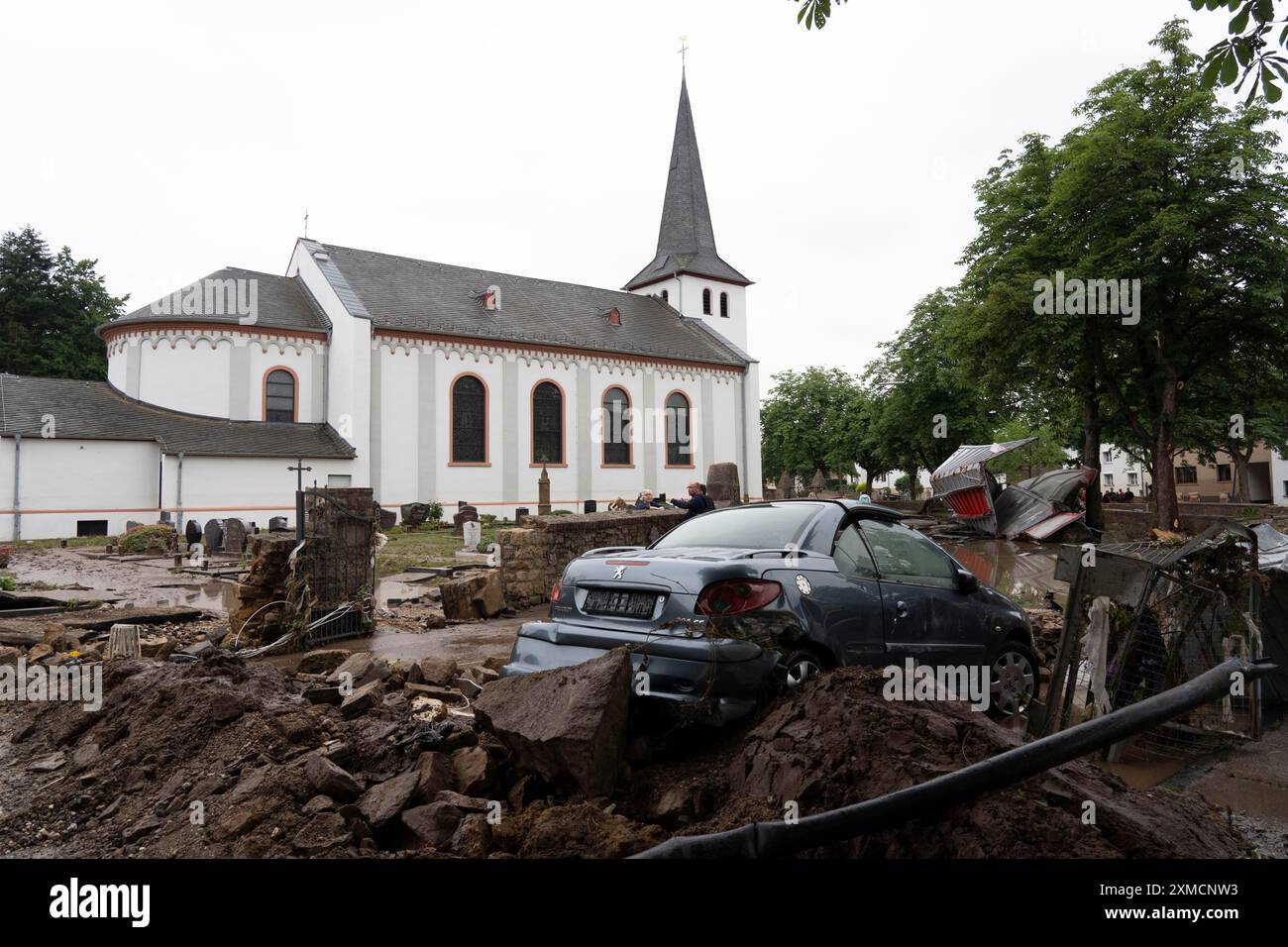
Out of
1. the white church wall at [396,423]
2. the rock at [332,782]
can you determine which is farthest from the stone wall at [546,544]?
the white church wall at [396,423]

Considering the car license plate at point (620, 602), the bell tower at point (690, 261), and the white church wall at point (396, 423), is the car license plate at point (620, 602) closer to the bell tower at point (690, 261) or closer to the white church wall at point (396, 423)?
the white church wall at point (396, 423)

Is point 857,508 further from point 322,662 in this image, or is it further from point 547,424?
point 547,424

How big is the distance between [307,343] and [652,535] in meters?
25.2

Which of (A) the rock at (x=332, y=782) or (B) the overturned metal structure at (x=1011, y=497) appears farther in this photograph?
(B) the overturned metal structure at (x=1011, y=497)

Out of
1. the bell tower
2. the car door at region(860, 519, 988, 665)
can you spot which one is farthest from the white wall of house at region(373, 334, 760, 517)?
the car door at region(860, 519, 988, 665)

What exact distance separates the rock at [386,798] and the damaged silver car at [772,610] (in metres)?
1.13

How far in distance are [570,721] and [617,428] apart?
36502mm

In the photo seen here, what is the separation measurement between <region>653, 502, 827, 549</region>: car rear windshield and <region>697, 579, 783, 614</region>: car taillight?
52 centimetres

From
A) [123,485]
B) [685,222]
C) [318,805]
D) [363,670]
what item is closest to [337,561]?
[363,670]

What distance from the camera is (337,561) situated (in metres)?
9.00

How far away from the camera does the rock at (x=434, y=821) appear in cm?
325
